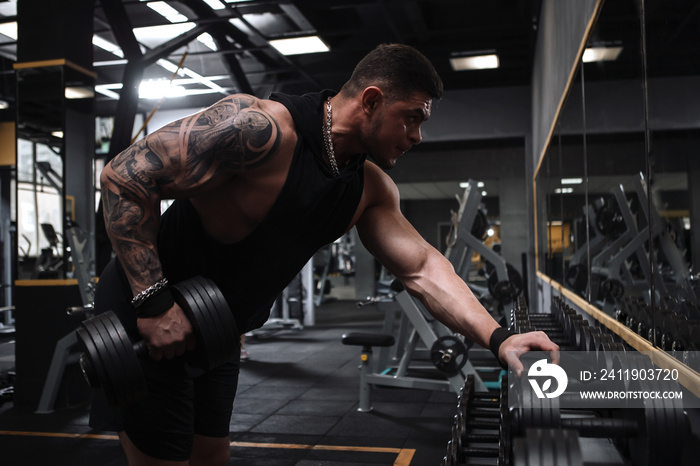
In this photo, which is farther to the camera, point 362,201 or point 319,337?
point 319,337

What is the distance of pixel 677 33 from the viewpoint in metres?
1.23

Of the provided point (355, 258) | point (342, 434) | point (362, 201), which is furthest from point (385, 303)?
point (355, 258)

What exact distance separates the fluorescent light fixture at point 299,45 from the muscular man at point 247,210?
206 inches

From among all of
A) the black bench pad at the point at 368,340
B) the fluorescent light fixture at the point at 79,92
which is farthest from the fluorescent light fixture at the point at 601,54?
the fluorescent light fixture at the point at 79,92

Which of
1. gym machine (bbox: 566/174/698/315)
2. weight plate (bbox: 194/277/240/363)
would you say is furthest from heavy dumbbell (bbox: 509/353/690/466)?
weight plate (bbox: 194/277/240/363)

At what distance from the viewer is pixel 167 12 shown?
18.7ft

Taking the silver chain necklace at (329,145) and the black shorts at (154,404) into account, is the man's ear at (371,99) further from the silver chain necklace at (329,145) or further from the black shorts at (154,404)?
the black shorts at (154,404)

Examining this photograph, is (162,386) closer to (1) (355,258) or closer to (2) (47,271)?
(2) (47,271)

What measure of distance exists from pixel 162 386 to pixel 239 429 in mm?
2081

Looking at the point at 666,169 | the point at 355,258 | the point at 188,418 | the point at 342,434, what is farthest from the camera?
the point at 355,258

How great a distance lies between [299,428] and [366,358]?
0.66m

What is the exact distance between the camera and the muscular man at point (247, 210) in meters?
1.21

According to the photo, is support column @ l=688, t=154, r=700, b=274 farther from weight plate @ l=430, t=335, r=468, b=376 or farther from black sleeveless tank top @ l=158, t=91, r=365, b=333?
weight plate @ l=430, t=335, r=468, b=376

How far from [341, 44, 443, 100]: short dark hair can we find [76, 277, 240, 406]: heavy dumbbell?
1.79ft
